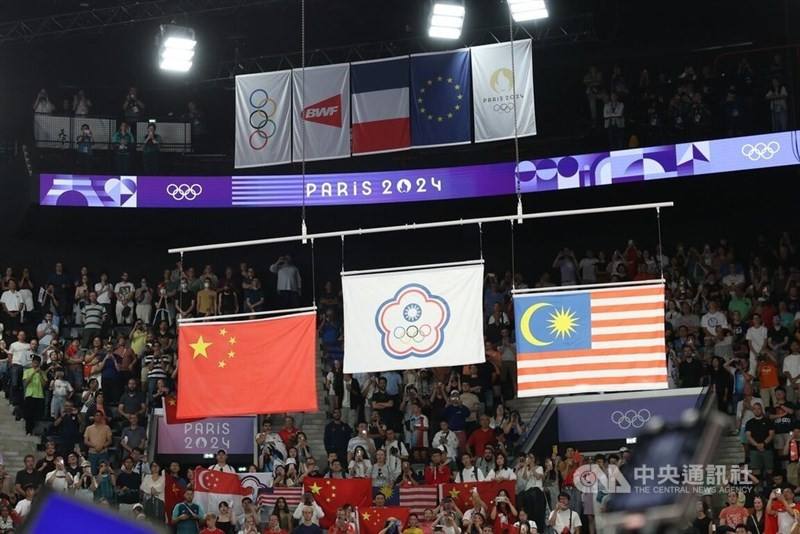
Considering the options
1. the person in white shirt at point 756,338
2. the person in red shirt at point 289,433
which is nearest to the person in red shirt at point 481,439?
the person in red shirt at point 289,433

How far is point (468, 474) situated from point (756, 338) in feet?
21.5

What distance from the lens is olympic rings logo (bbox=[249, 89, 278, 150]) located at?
1036 inches

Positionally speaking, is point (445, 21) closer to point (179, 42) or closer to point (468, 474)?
point (179, 42)

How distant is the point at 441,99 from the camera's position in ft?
85.1

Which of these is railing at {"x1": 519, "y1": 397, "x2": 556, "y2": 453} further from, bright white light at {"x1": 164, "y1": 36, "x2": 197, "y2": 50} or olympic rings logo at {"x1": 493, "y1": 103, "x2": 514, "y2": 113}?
bright white light at {"x1": 164, "y1": 36, "x2": 197, "y2": 50}

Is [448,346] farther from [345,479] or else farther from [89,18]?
[89,18]

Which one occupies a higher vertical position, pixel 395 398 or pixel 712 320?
pixel 712 320

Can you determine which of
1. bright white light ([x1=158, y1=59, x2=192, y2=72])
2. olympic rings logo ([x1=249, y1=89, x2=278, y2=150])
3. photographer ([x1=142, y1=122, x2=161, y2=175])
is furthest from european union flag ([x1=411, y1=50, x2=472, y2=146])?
photographer ([x1=142, y1=122, x2=161, y2=175])

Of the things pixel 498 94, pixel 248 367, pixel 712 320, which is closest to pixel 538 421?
pixel 712 320

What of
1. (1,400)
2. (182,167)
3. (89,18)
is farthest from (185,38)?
(1,400)

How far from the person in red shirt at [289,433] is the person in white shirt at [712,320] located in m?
8.37

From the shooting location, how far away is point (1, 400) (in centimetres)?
2594

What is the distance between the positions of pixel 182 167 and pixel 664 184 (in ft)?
38.6

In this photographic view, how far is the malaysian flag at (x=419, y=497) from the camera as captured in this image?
20.7 m
